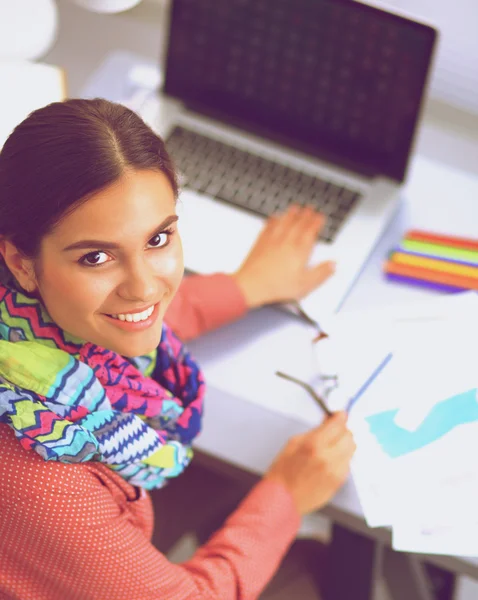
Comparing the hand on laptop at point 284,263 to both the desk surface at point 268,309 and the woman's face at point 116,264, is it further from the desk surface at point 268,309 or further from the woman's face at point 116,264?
the woman's face at point 116,264

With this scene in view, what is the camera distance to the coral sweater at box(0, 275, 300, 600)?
2.47 feet

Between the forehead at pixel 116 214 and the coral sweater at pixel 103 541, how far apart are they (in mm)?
207

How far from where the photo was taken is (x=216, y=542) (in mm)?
943

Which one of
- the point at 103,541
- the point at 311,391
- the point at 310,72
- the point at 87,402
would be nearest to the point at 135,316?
the point at 87,402

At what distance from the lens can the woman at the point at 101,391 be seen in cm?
68

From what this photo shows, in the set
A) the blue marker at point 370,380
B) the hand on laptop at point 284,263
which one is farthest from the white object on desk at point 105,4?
the blue marker at point 370,380

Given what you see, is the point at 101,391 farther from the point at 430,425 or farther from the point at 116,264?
the point at 430,425

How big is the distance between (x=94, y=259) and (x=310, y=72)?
586 mm

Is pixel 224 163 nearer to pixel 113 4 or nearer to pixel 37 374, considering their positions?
pixel 113 4

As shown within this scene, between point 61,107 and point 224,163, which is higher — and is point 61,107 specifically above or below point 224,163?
above

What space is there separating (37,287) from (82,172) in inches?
5.8

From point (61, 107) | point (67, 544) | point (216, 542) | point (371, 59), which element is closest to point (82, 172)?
point (61, 107)

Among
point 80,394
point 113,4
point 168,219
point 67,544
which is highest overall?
point 113,4

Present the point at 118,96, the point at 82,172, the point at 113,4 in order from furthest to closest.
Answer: the point at 118,96
the point at 113,4
the point at 82,172
